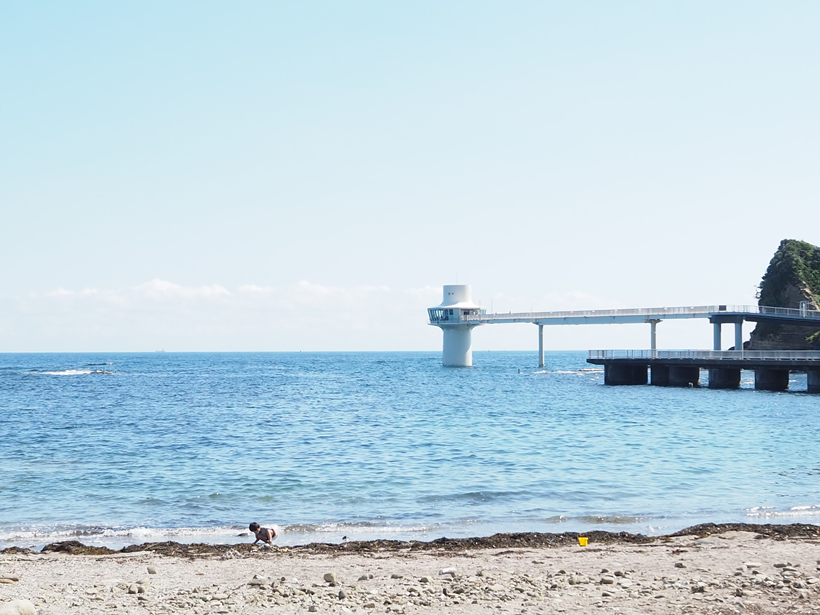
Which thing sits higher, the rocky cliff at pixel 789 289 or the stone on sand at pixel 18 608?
the rocky cliff at pixel 789 289

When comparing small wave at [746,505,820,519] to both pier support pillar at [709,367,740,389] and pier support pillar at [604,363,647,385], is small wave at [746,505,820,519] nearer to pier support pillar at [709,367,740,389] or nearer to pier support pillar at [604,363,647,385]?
pier support pillar at [709,367,740,389]

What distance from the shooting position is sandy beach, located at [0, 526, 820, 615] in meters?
9.63

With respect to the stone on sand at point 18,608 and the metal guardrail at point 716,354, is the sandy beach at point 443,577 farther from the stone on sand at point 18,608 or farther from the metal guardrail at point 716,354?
the metal guardrail at point 716,354

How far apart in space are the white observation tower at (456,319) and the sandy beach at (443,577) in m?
81.7

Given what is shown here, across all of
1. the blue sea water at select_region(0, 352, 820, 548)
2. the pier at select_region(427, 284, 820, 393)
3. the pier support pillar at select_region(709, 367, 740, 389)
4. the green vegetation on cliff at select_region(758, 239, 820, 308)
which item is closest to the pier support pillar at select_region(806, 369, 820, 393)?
the pier at select_region(427, 284, 820, 393)

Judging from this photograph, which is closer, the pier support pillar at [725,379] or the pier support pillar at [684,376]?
the pier support pillar at [725,379]

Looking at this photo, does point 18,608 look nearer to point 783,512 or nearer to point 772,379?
point 783,512

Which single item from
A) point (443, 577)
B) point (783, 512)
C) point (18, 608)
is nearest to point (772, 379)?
point (783, 512)

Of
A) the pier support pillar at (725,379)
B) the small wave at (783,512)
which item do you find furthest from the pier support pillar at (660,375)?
the small wave at (783,512)

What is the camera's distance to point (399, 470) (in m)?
22.4

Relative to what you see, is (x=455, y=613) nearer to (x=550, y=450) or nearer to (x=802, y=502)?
(x=802, y=502)

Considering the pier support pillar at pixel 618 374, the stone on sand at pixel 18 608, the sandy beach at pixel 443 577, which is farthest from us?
the pier support pillar at pixel 618 374

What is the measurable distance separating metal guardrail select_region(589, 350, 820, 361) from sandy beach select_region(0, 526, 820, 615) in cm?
4633

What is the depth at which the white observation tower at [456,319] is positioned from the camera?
315ft
